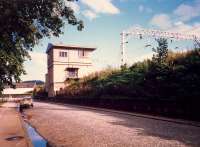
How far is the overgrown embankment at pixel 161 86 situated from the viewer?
19.3 meters

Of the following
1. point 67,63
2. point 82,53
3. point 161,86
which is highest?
point 82,53

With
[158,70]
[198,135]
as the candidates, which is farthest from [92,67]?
[198,135]

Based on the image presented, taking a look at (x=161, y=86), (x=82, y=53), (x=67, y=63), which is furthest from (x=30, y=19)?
(x=82, y=53)

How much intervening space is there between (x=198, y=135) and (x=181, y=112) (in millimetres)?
7789

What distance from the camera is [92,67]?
7212cm

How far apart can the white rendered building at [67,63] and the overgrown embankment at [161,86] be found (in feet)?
115

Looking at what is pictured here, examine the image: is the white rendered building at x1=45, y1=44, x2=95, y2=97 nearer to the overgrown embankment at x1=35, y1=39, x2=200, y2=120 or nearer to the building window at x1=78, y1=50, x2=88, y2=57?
the building window at x1=78, y1=50, x2=88, y2=57

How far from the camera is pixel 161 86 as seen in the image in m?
22.6

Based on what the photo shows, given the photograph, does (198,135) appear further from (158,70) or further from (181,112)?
(158,70)

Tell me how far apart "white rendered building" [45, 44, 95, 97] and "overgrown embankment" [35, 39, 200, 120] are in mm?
34947

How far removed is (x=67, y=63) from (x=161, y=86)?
160 ft

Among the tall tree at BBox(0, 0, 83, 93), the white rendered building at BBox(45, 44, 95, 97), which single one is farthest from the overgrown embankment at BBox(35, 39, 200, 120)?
the white rendered building at BBox(45, 44, 95, 97)

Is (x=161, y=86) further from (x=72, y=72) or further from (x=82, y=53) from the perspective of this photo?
(x=82, y=53)

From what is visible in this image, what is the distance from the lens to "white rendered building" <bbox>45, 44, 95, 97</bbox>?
225ft
